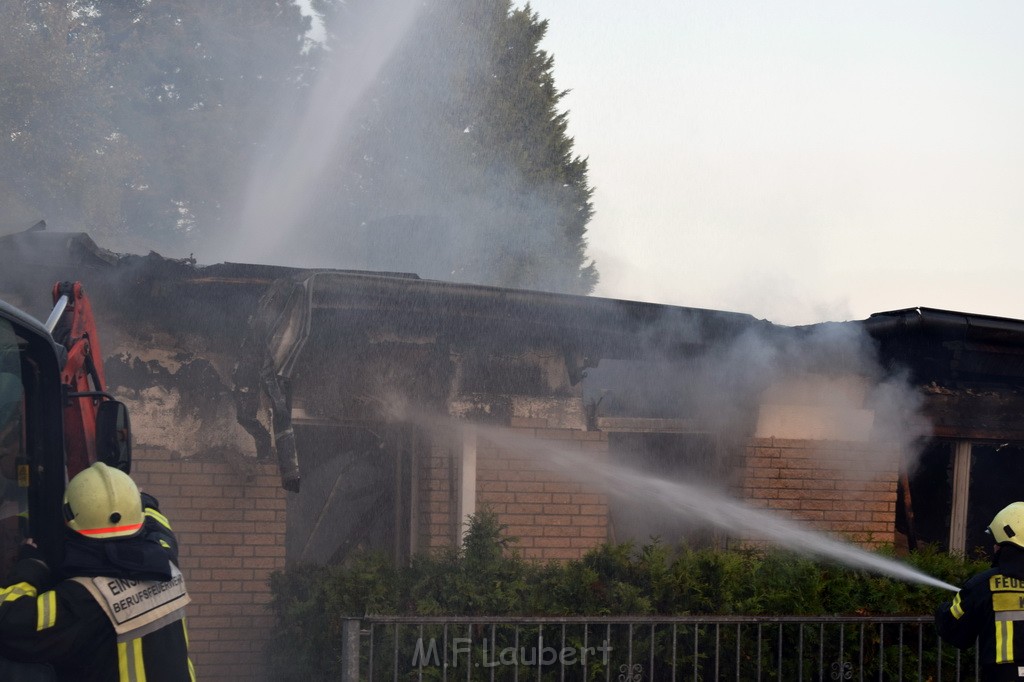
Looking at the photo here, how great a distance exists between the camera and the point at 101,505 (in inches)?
131

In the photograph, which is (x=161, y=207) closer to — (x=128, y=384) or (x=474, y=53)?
(x=474, y=53)

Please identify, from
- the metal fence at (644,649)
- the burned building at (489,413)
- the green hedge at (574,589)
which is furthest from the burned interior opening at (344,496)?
the metal fence at (644,649)

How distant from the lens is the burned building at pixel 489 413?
7.07 m

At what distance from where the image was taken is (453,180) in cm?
2667

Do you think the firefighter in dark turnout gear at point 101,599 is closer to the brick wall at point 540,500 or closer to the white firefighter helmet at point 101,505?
the white firefighter helmet at point 101,505

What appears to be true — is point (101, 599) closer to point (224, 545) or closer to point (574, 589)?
point (574, 589)

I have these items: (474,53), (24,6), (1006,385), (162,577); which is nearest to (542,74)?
(474,53)

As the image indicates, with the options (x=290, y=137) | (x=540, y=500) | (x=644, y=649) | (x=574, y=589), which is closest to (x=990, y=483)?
(x=540, y=500)

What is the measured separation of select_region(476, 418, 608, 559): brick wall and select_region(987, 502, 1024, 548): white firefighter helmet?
144 inches

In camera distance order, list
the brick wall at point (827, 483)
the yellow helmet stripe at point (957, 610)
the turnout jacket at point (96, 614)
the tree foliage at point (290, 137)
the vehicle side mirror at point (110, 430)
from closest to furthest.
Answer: the turnout jacket at point (96, 614) < the vehicle side mirror at point (110, 430) < the yellow helmet stripe at point (957, 610) < the brick wall at point (827, 483) < the tree foliage at point (290, 137)

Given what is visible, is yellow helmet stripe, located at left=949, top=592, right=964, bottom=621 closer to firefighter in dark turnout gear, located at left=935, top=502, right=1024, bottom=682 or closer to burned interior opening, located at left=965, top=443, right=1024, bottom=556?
firefighter in dark turnout gear, located at left=935, top=502, right=1024, bottom=682

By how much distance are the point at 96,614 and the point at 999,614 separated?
400 centimetres

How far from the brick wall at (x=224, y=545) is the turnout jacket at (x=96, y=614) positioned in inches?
160

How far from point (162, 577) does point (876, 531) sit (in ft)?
23.0
